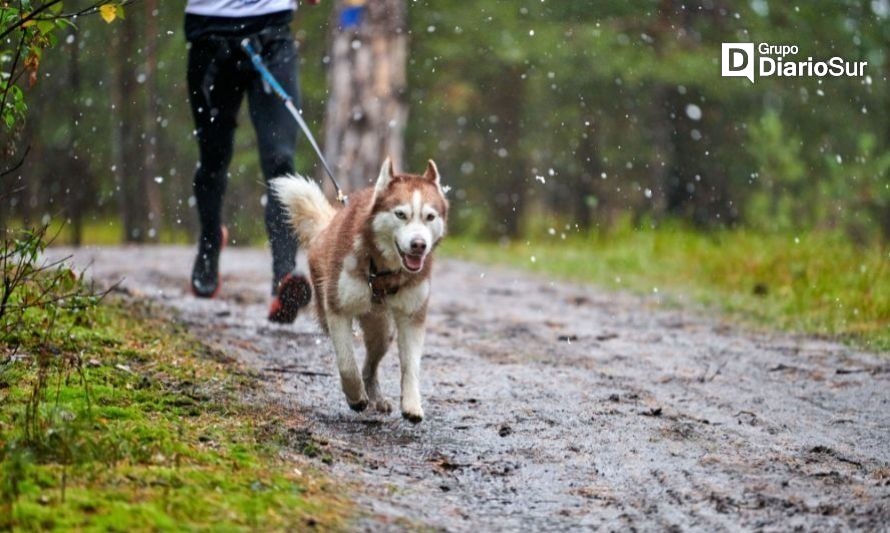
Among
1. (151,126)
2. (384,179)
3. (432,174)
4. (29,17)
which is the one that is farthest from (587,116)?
(29,17)

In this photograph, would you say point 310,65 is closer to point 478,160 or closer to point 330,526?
point 478,160

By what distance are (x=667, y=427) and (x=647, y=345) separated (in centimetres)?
239

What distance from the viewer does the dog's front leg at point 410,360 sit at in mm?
4781

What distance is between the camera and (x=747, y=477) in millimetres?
4172

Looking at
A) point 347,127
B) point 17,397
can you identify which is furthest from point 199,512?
point 347,127

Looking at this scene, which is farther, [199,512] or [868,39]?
[868,39]

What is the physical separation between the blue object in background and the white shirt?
7305 millimetres

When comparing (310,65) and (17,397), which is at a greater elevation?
(310,65)

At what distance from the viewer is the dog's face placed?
4.76 meters

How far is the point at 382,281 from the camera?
4914 millimetres

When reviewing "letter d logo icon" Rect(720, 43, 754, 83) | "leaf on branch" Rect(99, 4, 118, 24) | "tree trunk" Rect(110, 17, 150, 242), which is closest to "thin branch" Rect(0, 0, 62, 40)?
"leaf on branch" Rect(99, 4, 118, 24)

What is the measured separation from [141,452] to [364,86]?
11.0 metres

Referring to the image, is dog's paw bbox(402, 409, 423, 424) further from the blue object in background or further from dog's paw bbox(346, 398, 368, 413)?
the blue object in background

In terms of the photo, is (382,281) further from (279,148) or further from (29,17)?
(279,148)
